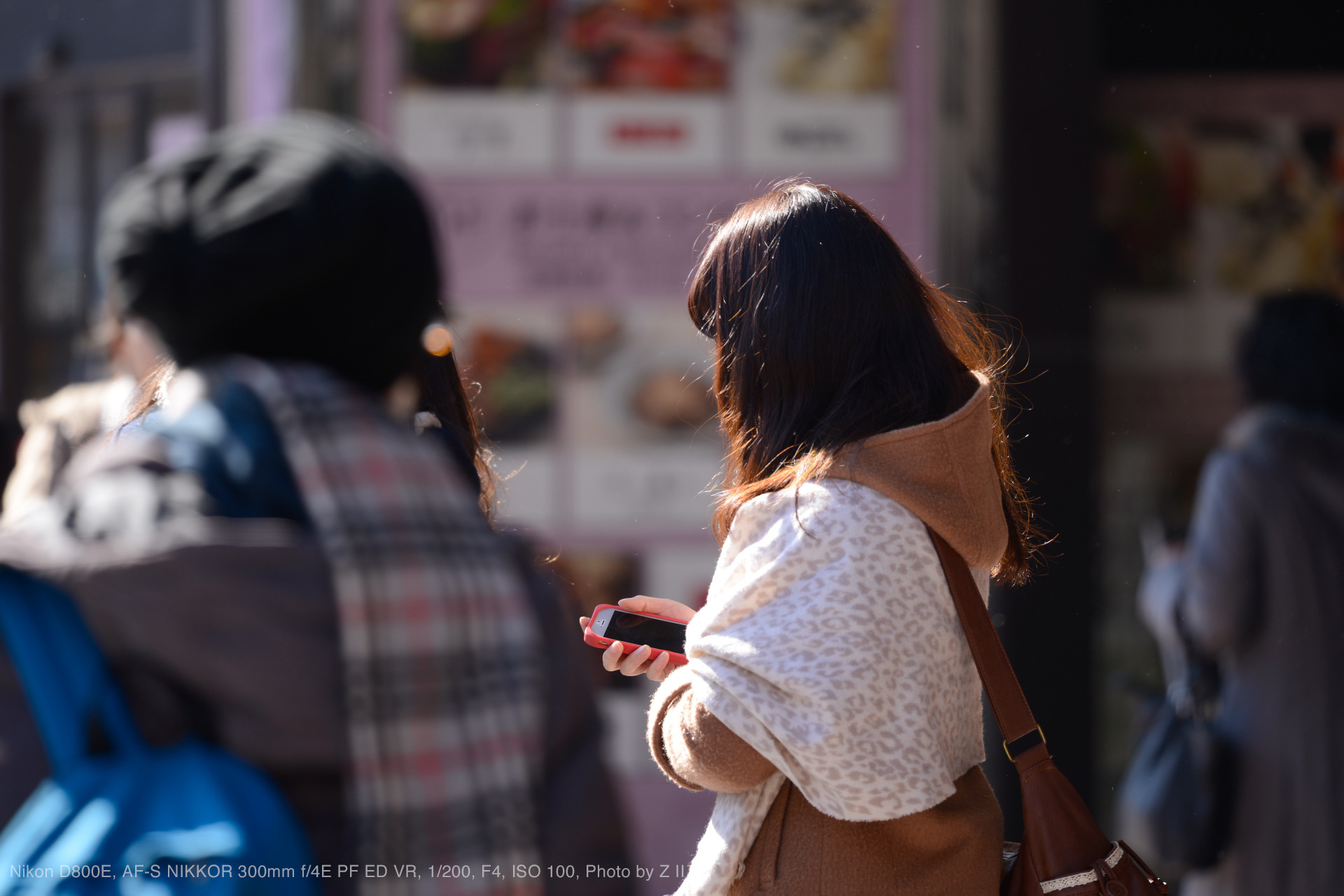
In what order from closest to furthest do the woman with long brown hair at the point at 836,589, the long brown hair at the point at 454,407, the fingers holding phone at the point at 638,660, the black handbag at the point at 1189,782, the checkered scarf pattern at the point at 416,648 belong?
the checkered scarf pattern at the point at 416,648, the woman with long brown hair at the point at 836,589, the fingers holding phone at the point at 638,660, the long brown hair at the point at 454,407, the black handbag at the point at 1189,782

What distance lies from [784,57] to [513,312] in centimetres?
117

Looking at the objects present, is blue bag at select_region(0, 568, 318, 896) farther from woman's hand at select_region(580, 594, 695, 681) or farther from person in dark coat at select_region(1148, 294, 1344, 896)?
person in dark coat at select_region(1148, 294, 1344, 896)

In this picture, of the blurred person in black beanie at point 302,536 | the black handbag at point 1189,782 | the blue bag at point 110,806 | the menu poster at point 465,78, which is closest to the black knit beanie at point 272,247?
the blurred person in black beanie at point 302,536

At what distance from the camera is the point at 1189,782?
9.78ft

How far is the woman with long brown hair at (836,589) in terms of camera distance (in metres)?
1.55

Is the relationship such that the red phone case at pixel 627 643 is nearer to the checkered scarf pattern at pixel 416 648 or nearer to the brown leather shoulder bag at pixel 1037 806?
the brown leather shoulder bag at pixel 1037 806

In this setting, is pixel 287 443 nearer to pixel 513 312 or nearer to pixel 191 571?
pixel 191 571

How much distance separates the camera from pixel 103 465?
3.62 ft

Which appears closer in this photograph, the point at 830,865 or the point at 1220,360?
the point at 830,865

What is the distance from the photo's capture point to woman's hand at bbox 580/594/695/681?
1899 millimetres

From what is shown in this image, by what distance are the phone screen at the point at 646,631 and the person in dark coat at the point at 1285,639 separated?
69.2 inches

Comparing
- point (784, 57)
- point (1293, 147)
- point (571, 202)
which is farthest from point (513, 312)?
point (1293, 147)

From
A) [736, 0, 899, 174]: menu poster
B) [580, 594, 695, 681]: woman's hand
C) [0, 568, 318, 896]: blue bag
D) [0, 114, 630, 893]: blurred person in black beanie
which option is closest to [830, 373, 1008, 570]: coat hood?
[580, 594, 695, 681]: woman's hand

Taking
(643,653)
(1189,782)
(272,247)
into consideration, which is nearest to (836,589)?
(643,653)
